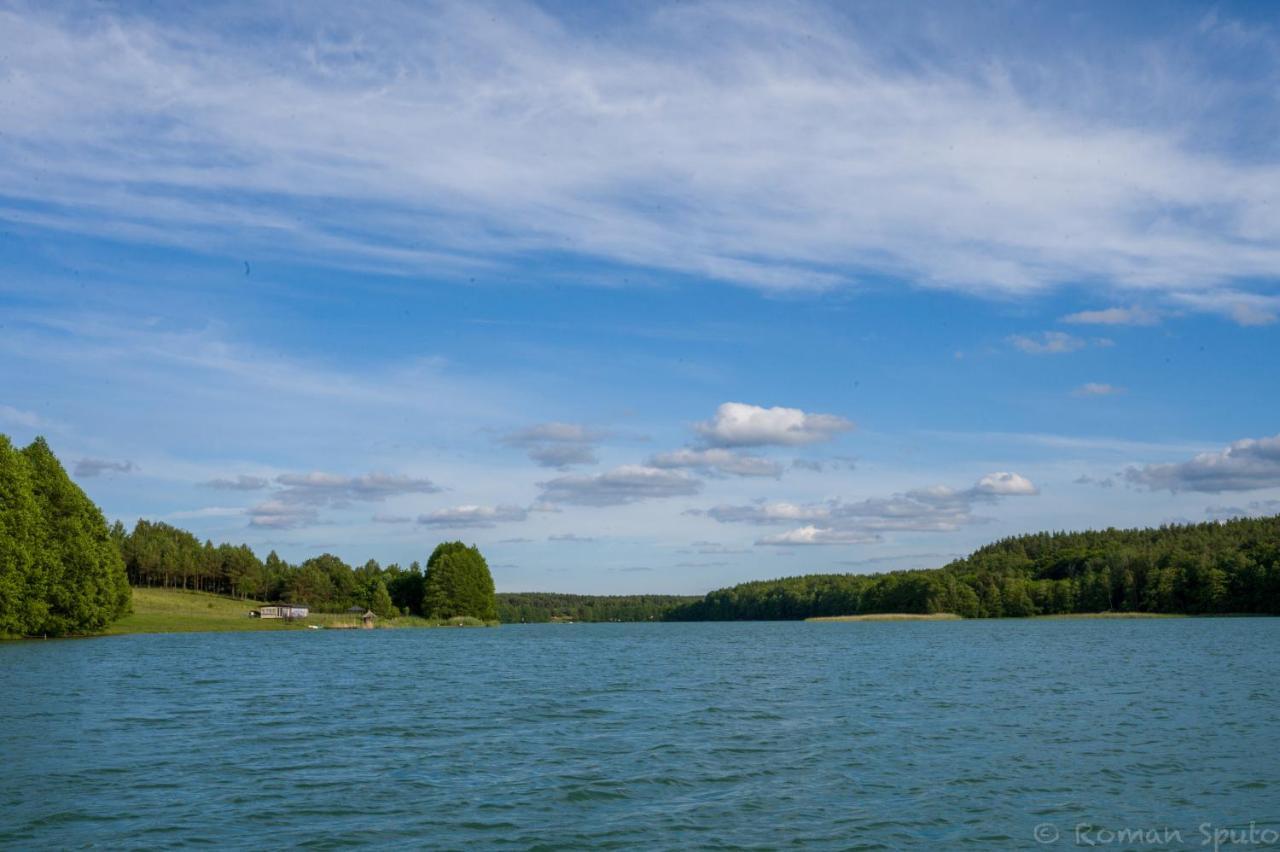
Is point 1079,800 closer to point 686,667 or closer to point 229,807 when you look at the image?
point 229,807

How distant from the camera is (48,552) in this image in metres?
90.6

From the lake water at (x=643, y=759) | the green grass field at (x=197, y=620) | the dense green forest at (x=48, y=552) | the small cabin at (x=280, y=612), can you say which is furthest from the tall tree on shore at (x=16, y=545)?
the small cabin at (x=280, y=612)

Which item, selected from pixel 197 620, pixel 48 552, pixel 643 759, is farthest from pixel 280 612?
pixel 643 759

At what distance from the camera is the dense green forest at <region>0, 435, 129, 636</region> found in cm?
8562

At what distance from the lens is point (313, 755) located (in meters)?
28.9

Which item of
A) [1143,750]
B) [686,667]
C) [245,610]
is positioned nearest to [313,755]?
[1143,750]

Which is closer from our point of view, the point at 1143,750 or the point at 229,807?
the point at 229,807

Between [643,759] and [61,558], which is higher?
[61,558]

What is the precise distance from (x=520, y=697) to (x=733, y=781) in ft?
77.0

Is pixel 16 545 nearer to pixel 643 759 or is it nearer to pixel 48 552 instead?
pixel 48 552

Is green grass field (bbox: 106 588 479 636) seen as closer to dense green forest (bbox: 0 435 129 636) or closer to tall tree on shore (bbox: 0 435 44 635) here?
dense green forest (bbox: 0 435 129 636)

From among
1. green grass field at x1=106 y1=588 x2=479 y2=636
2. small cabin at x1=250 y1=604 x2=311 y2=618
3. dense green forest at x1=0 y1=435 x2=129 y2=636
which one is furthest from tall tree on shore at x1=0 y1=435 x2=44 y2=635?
small cabin at x1=250 y1=604 x2=311 y2=618

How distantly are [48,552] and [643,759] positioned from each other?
3328 inches

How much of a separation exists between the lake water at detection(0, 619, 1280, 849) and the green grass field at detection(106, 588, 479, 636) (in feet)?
288
